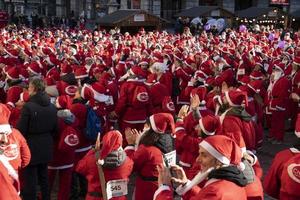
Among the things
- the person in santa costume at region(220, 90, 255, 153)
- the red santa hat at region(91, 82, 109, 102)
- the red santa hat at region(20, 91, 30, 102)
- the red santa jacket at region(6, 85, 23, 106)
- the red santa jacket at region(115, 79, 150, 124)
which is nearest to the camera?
the person in santa costume at region(220, 90, 255, 153)

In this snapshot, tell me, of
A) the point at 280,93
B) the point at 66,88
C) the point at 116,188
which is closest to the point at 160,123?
the point at 116,188

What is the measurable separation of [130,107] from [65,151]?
2730mm

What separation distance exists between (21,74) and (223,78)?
425cm

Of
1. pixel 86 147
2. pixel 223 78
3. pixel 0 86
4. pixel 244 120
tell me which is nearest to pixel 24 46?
pixel 0 86

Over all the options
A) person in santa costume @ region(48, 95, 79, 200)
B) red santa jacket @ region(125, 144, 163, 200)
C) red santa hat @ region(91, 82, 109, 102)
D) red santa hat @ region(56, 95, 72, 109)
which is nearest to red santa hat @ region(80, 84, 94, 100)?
red santa hat @ region(91, 82, 109, 102)

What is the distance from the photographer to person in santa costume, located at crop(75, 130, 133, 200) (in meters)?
5.67

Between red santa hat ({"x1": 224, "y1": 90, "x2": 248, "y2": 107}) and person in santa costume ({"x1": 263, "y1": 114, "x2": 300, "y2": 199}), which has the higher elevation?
red santa hat ({"x1": 224, "y1": 90, "x2": 248, "y2": 107})

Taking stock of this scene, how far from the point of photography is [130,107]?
10.2 metres

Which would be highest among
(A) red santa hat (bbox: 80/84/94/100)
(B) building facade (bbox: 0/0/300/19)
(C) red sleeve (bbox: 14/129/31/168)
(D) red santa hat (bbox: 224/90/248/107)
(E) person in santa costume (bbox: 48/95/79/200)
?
(B) building facade (bbox: 0/0/300/19)

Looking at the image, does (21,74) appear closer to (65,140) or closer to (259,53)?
(65,140)

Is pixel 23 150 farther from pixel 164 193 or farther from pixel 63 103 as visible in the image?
pixel 164 193

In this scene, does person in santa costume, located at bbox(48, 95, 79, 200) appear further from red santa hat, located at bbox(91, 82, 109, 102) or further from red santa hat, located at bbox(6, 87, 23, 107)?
red santa hat, located at bbox(6, 87, 23, 107)

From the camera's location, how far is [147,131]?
6.30m

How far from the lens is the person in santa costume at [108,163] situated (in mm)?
5672
